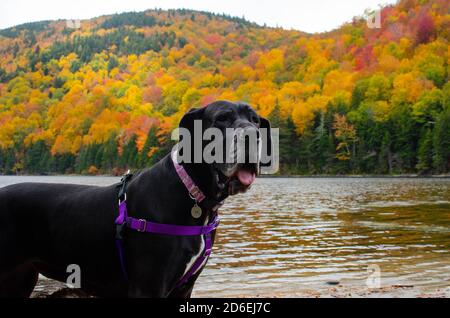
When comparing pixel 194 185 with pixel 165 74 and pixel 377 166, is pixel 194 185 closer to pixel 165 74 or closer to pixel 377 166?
pixel 377 166

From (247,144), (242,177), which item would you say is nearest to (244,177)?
(242,177)

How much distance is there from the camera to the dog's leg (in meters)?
4.88

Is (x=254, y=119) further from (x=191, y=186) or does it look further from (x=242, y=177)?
(x=191, y=186)

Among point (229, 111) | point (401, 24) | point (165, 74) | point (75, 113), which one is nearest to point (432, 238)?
point (229, 111)

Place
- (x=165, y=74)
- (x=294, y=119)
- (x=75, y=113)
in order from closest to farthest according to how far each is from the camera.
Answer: (x=294, y=119) → (x=75, y=113) → (x=165, y=74)

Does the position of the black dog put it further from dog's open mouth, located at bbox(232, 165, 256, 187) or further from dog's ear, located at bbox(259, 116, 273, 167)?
dog's ear, located at bbox(259, 116, 273, 167)

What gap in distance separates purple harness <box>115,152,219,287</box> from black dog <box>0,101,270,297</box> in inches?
1.7

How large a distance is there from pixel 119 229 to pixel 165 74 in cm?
18034

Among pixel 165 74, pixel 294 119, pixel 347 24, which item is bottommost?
pixel 294 119

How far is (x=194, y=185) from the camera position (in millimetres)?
→ 4414

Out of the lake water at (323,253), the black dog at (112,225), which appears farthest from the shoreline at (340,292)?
the black dog at (112,225)

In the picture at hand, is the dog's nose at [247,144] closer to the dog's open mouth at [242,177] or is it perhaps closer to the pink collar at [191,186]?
the dog's open mouth at [242,177]

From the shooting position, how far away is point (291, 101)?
110750mm

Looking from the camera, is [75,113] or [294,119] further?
[75,113]
